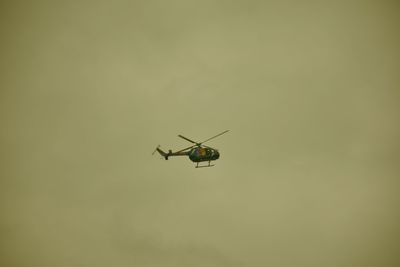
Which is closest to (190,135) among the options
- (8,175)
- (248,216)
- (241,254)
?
(248,216)

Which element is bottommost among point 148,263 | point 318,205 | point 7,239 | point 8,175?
point 148,263

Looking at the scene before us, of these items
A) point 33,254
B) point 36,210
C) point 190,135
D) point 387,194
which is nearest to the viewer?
point 190,135

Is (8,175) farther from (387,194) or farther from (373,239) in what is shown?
(373,239)

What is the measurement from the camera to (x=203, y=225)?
56125 mm

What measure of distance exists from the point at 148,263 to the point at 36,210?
19.1 metres

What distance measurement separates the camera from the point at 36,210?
53844 mm

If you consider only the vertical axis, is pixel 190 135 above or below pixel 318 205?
above

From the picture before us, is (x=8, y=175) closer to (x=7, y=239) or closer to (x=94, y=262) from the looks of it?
(x=7, y=239)

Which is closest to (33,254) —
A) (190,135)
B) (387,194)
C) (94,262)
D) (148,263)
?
(94,262)

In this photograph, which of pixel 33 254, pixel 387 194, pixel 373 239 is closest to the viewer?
pixel 33 254

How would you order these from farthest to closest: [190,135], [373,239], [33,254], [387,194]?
[373,239] → [387,194] → [33,254] → [190,135]

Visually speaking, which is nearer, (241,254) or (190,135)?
(190,135)

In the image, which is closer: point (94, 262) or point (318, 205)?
point (94, 262)

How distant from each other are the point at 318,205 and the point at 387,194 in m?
13.6
